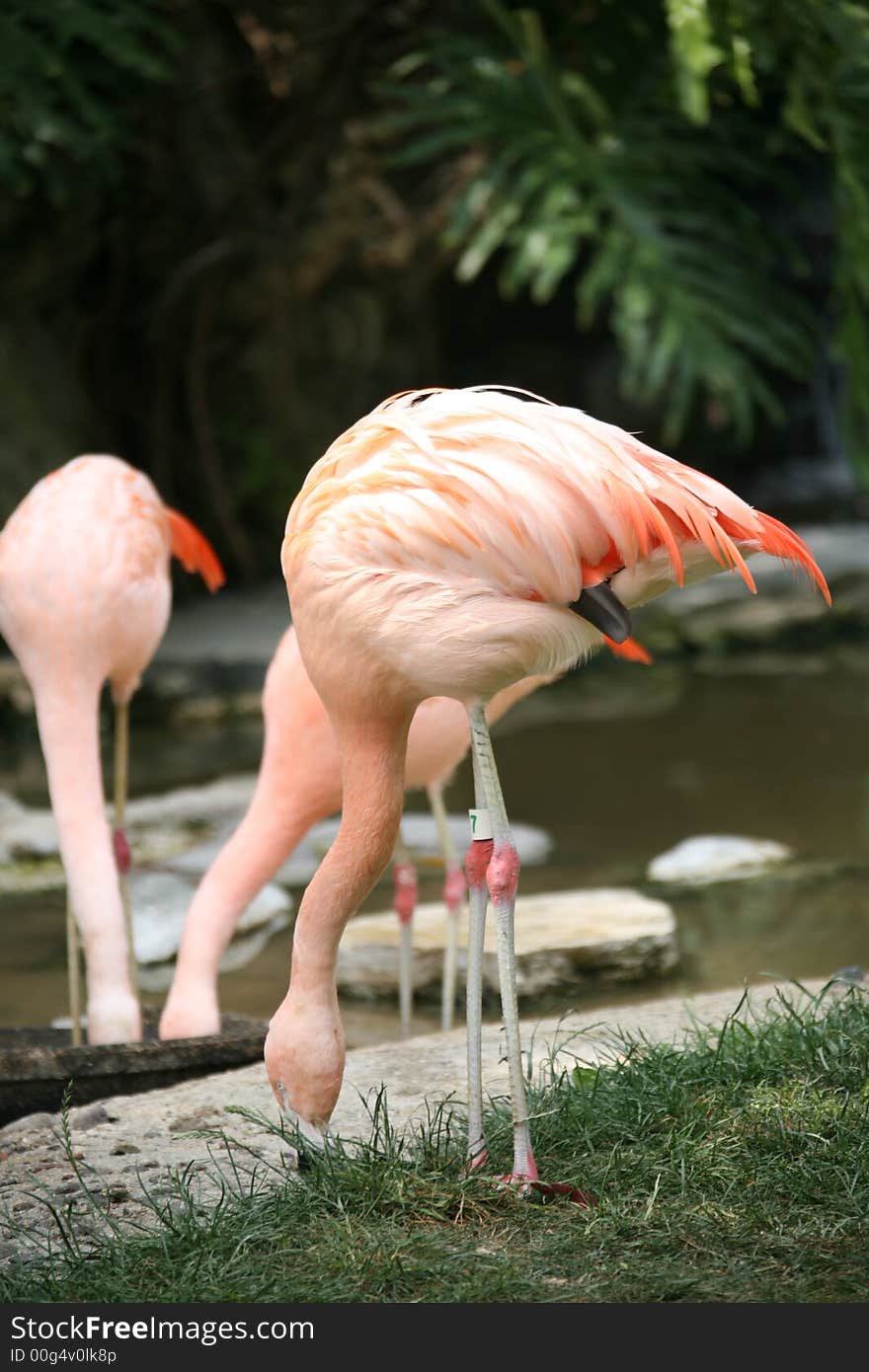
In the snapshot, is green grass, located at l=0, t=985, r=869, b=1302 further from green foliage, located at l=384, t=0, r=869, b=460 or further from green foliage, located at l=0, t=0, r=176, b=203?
green foliage, located at l=0, t=0, r=176, b=203

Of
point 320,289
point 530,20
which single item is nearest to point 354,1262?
point 530,20

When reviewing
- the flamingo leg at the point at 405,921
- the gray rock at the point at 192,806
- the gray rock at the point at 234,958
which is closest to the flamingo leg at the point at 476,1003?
the flamingo leg at the point at 405,921

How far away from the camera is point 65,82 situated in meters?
7.66

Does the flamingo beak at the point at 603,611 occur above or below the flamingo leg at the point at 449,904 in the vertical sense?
above

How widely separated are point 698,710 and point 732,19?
4217 mm

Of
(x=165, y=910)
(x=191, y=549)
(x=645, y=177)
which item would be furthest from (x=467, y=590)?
(x=645, y=177)

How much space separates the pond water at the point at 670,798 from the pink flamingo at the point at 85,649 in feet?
2.94

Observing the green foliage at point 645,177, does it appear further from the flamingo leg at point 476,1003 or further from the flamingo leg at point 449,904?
the flamingo leg at point 476,1003

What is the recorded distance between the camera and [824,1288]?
2238 mm

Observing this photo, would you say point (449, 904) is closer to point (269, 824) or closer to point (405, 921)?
point (405, 921)

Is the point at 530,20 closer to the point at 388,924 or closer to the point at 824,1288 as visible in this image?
the point at 388,924

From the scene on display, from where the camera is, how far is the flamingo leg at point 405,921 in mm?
4160

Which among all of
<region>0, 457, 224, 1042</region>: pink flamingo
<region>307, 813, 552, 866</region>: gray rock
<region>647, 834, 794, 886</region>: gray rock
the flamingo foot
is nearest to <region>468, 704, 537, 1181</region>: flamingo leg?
the flamingo foot

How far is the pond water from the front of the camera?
470 cm
